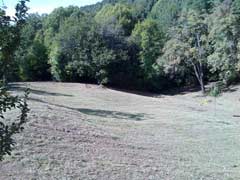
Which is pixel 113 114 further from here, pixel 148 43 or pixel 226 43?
pixel 148 43

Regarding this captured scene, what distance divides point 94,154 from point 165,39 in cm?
4569

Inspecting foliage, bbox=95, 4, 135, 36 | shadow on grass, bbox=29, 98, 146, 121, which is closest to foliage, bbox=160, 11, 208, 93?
foliage, bbox=95, 4, 135, 36

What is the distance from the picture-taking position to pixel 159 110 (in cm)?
3078

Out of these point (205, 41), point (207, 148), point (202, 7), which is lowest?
point (207, 148)

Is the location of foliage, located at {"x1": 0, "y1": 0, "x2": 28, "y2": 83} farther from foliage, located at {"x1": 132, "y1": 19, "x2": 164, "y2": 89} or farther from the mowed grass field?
foliage, located at {"x1": 132, "y1": 19, "x2": 164, "y2": 89}

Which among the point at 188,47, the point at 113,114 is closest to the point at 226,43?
the point at 188,47

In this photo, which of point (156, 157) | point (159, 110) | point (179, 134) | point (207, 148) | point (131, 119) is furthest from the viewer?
point (159, 110)

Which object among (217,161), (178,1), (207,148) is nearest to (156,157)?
(217,161)

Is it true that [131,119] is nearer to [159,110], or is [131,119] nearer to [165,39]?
[159,110]

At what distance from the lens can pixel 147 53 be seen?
54.4m

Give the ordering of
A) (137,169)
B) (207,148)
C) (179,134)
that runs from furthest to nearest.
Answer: (179,134) → (207,148) → (137,169)

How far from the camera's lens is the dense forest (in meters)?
47.7

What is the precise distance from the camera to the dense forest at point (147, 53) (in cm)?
4769

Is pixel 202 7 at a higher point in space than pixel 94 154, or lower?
higher
